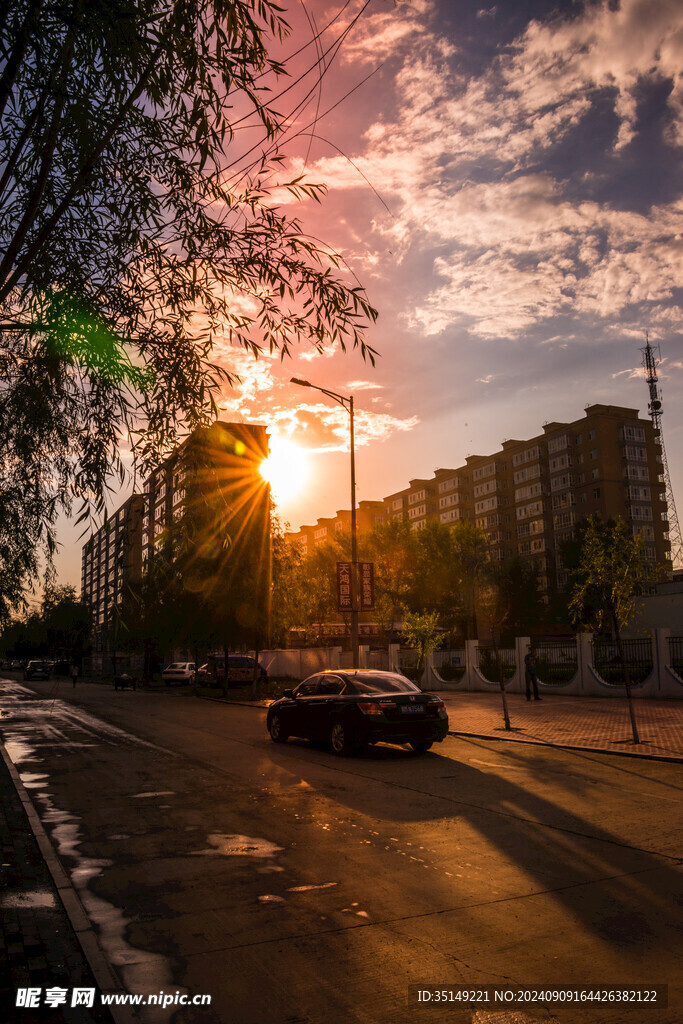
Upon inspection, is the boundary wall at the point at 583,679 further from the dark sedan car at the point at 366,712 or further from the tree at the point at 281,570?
the dark sedan car at the point at 366,712

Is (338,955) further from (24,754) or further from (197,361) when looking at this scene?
(24,754)

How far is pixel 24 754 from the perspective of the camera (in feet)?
48.6

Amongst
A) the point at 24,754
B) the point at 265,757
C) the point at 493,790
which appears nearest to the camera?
the point at 493,790

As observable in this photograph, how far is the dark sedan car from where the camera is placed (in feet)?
41.8

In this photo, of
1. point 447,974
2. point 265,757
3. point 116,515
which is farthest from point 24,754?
point 447,974

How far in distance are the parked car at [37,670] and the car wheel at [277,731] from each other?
53.2 metres

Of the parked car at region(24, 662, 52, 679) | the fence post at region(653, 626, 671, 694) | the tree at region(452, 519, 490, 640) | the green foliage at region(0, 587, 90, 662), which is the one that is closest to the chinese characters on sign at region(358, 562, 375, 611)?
the fence post at region(653, 626, 671, 694)

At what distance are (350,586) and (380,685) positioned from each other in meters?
10.6

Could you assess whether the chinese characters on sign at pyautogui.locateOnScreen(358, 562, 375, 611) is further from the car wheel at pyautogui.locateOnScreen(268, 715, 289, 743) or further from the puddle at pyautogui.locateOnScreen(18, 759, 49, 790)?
the puddle at pyautogui.locateOnScreen(18, 759, 49, 790)

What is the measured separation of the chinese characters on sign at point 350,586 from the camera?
2430cm

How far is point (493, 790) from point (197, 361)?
7224mm

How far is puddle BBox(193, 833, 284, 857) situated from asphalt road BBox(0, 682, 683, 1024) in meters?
0.04

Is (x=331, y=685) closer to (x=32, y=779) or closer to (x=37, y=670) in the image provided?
(x=32, y=779)

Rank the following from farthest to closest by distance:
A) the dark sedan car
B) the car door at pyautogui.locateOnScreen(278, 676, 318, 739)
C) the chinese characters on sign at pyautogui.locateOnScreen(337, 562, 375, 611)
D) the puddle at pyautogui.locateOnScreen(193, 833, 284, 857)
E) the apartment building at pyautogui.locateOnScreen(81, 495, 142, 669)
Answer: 1. the chinese characters on sign at pyautogui.locateOnScreen(337, 562, 375, 611)
2. the car door at pyautogui.locateOnScreen(278, 676, 318, 739)
3. the dark sedan car
4. the puddle at pyautogui.locateOnScreen(193, 833, 284, 857)
5. the apartment building at pyautogui.locateOnScreen(81, 495, 142, 669)
